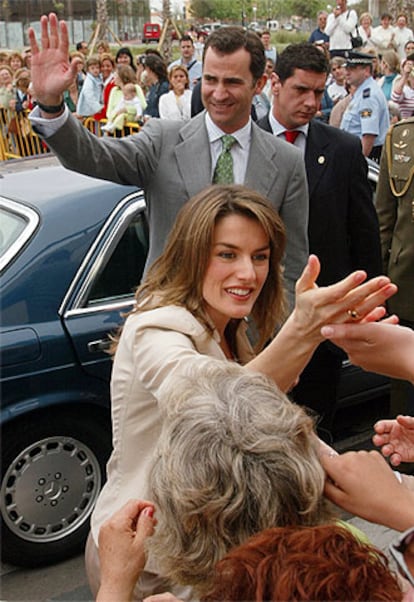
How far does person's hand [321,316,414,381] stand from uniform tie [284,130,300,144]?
2.29m

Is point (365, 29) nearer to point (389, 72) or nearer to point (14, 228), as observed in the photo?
point (389, 72)

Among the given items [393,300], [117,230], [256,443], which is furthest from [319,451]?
[393,300]

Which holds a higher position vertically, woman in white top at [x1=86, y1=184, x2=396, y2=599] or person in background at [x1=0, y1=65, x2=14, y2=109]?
woman in white top at [x1=86, y1=184, x2=396, y2=599]

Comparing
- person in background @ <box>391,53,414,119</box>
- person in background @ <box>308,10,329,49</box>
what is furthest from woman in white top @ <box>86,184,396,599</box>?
person in background @ <box>308,10,329,49</box>

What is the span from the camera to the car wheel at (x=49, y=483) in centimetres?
356

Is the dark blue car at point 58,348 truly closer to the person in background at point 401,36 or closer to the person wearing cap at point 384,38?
the person wearing cap at point 384,38

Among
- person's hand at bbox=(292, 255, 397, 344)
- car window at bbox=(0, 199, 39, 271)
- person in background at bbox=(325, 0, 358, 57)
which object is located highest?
person's hand at bbox=(292, 255, 397, 344)

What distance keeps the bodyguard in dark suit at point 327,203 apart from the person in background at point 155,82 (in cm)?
726

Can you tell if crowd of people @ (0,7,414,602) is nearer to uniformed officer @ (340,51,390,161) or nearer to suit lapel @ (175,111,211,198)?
suit lapel @ (175,111,211,198)

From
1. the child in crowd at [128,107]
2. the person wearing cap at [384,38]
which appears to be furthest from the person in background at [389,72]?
the person wearing cap at [384,38]

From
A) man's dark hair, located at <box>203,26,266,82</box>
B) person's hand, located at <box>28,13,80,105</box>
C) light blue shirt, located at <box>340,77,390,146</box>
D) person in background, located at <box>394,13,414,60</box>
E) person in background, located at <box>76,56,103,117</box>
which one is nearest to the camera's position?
person's hand, located at <box>28,13,80,105</box>

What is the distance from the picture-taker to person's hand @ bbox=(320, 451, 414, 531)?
1.45 metres

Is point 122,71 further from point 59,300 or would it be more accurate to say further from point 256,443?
point 256,443

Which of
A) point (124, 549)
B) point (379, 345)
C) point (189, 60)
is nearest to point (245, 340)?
point (379, 345)
